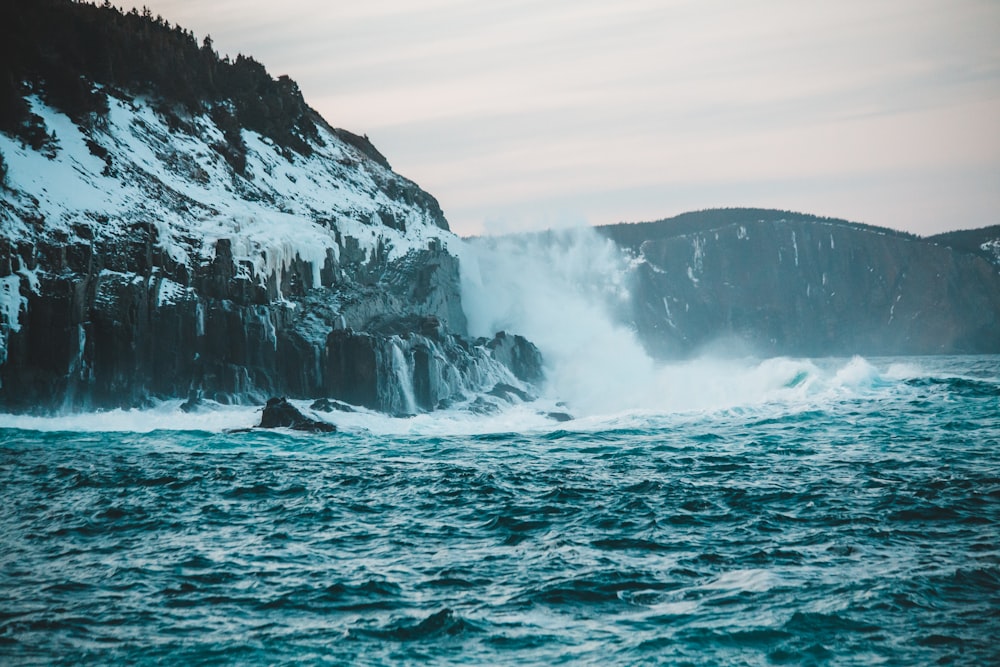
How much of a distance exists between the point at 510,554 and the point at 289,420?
65.3 ft

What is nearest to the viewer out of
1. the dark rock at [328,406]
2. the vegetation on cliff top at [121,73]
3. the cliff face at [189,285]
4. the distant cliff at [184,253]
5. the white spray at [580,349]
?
the cliff face at [189,285]

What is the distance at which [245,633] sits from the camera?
37.8 ft

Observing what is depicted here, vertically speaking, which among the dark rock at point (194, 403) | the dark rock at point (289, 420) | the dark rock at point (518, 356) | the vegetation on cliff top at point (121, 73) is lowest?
the dark rock at point (289, 420)

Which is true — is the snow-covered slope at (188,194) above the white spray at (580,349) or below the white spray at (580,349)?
above

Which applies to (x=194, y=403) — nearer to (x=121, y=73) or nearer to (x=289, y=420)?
(x=289, y=420)

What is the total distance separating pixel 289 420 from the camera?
3356 cm

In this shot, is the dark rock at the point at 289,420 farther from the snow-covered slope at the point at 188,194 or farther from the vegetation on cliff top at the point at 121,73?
the vegetation on cliff top at the point at 121,73

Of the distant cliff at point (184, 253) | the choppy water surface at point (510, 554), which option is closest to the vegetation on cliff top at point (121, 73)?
the distant cliff at point (184, 253)

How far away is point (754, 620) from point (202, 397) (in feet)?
101

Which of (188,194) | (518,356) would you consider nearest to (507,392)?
(518,356)

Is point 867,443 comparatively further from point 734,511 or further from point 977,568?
point 977,568

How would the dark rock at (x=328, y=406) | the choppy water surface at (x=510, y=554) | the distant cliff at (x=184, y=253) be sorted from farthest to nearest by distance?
the dark rock at (x=328, y=406) < the distant cliff at (x=184, y=253) < the choppy water surface at (x=510, y=554)

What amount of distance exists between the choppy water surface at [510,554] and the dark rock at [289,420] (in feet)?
16.3

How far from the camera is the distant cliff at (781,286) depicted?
5571 inches
